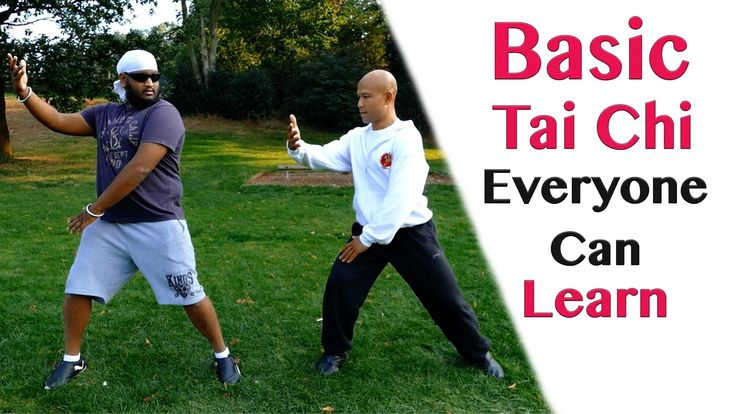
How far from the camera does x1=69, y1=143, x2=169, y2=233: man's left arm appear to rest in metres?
3.30

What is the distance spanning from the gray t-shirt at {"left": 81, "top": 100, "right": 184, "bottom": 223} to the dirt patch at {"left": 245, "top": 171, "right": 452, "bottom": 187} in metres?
8.50

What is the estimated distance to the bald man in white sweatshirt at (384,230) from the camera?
348 cm

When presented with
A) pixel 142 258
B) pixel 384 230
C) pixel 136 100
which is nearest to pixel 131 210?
pixel 142 258

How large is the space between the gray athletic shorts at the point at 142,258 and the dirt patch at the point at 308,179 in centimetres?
848

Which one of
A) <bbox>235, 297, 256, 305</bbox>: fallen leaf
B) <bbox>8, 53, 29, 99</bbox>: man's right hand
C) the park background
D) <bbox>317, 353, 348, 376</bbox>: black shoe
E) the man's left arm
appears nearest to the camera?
the man's left arm

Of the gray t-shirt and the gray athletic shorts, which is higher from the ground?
the gray t-shirt

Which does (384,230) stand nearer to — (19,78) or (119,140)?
(119,140)

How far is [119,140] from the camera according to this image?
345cm

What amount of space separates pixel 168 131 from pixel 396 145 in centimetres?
111

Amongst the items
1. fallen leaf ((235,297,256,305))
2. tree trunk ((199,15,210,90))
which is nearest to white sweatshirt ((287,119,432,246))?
fallen leaf ((235,297,256,305))

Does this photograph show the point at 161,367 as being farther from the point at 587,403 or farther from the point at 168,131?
the point at 587,403

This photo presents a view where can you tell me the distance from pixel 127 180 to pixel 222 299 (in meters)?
2.21

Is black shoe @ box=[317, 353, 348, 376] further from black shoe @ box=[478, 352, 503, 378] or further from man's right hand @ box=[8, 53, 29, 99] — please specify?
man's right hand @ box=[8, 53, 29, 99]

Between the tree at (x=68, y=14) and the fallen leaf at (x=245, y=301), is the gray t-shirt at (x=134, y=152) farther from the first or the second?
the tree at (x=68, y=14)
